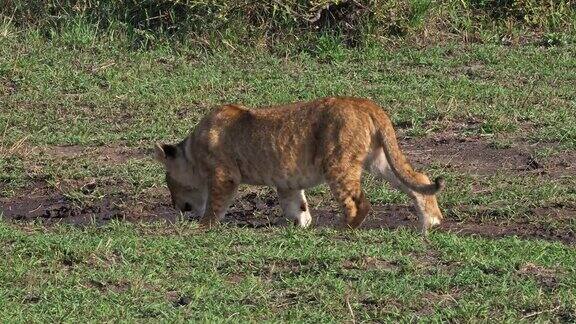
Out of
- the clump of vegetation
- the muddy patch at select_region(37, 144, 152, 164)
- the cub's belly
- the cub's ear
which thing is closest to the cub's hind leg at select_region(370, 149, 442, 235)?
the cub's belly

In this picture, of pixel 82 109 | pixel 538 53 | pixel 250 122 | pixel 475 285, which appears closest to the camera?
pixel 475 285

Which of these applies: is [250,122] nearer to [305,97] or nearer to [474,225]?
[474,225]

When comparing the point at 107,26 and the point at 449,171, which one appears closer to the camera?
the point at 449,171

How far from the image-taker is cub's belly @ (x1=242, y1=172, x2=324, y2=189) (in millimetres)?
8383

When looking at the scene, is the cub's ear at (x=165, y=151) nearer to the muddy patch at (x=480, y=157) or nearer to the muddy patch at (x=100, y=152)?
the muddy patch at (x=100, y=152)

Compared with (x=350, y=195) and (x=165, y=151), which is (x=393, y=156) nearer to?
(x=350, y=195)

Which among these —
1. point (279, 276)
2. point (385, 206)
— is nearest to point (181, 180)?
point (385, 206)

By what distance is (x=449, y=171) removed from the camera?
9.76m

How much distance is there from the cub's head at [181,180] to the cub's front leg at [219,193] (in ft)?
0.80

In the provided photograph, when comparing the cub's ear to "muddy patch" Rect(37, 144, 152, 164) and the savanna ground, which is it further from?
"muddy patch" Rect(37, 144, 152, 164)

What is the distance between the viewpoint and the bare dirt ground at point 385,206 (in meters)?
8.68

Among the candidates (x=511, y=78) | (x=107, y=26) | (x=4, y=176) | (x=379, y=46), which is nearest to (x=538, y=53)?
(x=511, y=78)

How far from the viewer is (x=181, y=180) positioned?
9055 millimetres

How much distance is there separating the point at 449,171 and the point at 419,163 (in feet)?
0.92
